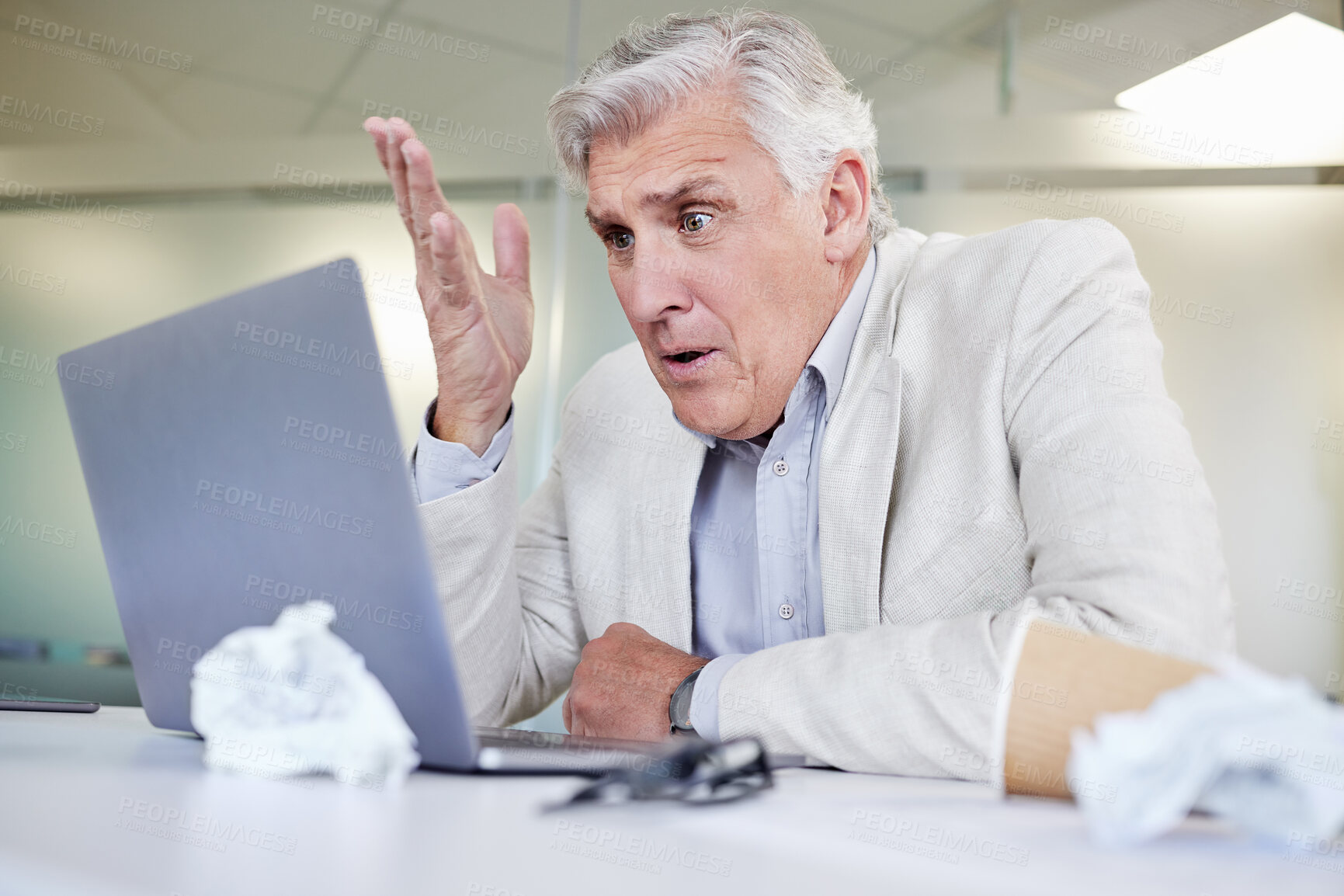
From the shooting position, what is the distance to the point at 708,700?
0.76 m

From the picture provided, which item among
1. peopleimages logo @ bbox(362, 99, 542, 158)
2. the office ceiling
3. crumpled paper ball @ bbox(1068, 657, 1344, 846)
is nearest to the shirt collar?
crumpled paper ball @ bbox(1068, 657, 1344, 846)

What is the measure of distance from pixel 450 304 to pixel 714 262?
0.34 metres

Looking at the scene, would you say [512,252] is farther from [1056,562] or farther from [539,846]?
[539,846]

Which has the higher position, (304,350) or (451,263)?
(451,263)

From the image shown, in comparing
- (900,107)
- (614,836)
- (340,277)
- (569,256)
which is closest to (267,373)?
(340,277)

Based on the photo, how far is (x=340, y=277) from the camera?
1.60 feet

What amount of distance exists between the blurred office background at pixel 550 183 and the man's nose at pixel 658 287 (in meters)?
1.90

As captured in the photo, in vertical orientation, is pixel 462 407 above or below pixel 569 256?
below

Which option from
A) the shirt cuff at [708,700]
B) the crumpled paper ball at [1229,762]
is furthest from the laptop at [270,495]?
the crumpled paper ball at [1229,762]

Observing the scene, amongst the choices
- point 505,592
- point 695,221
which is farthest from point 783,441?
point 505,592

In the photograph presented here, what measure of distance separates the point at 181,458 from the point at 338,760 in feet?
0.76

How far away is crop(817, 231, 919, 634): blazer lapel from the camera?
102 centimetres

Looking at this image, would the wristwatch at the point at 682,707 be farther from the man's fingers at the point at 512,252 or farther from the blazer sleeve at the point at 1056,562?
the man's fingers at the point at 512,252

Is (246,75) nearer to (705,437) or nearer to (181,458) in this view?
(705,437)
